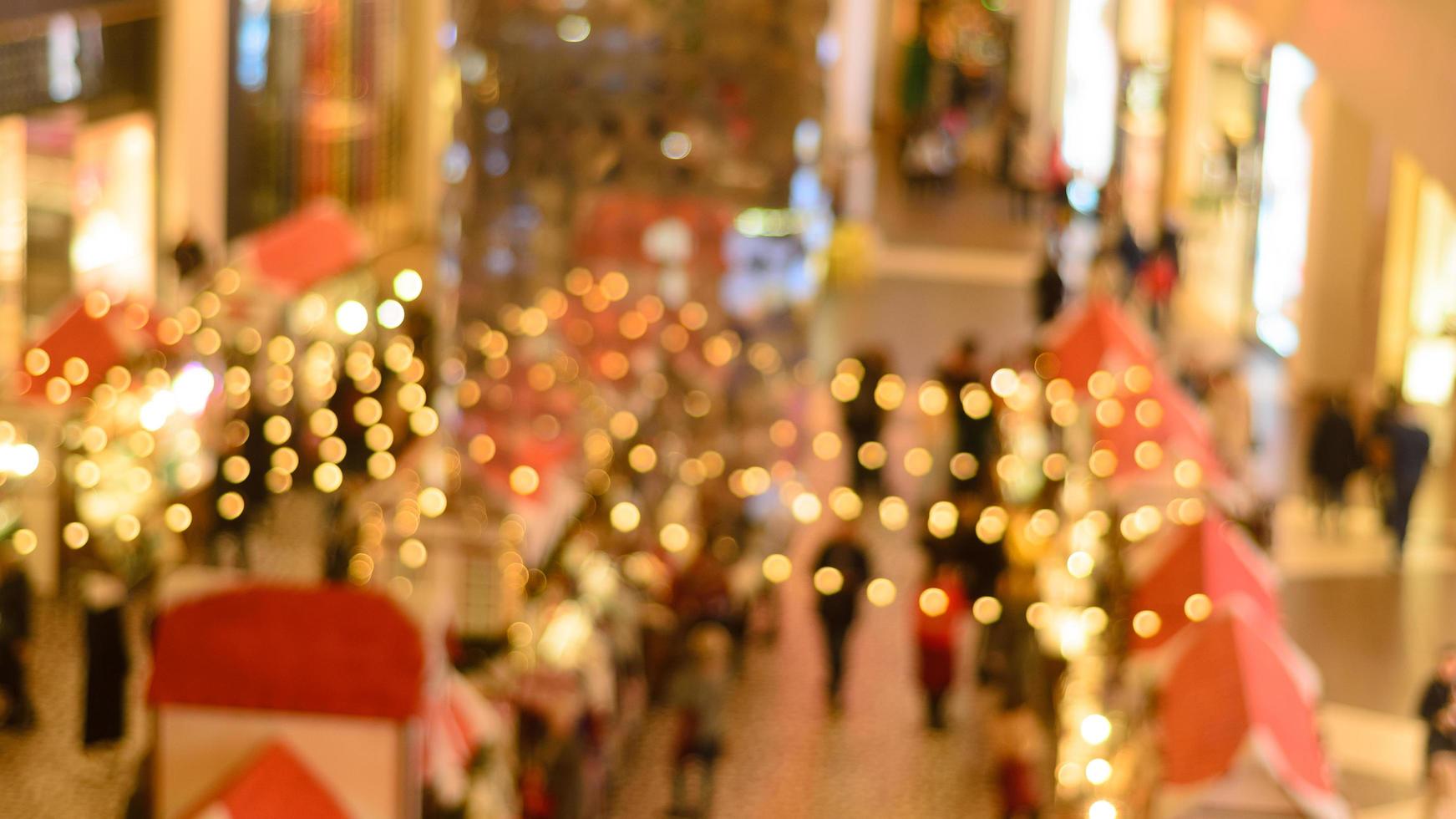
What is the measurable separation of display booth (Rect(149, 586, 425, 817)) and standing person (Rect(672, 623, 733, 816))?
278 centimetres

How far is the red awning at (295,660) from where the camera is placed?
6.84 metres

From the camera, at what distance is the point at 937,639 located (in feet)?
35.8

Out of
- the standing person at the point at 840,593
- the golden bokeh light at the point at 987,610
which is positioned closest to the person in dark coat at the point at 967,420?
the golden bokeh light at the point at 987,610

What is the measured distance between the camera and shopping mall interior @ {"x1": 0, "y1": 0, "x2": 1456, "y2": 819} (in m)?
Result: 8.30

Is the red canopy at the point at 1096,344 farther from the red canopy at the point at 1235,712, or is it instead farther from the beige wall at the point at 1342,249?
the beige wall at the point at 1342,249

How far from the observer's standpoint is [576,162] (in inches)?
691

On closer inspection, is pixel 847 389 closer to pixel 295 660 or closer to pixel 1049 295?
pixel 1049 295

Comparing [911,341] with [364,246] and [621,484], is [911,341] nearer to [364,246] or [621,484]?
[364,246]

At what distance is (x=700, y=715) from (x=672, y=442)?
426 cm

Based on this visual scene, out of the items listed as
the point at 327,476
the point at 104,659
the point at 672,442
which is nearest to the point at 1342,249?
the point at 672,442

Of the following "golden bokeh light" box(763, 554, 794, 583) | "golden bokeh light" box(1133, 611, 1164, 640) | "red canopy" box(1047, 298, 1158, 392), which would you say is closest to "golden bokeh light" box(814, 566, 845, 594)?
"golden bokeh light" box(763, 554, 794, 583)

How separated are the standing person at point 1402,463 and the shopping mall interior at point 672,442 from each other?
4cm

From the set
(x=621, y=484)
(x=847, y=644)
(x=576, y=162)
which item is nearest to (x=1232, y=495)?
(x=847, y=644)

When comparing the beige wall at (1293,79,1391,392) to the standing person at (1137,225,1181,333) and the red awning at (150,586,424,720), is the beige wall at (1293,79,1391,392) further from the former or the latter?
the red awning at (150,586,424,720)
